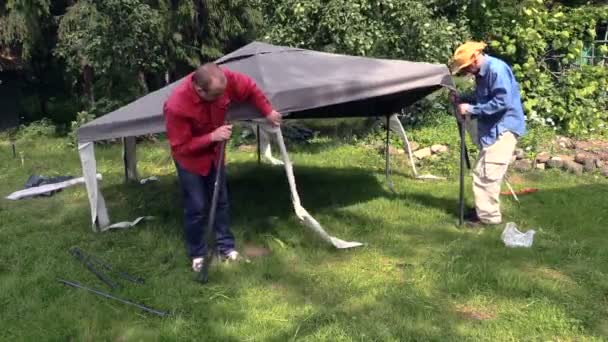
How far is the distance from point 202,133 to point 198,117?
151 mm

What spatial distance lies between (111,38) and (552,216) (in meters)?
7.59

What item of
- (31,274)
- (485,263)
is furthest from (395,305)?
(31,274)

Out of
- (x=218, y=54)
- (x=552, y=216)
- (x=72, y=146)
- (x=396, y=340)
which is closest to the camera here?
(x=396, y=340)

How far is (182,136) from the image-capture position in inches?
153

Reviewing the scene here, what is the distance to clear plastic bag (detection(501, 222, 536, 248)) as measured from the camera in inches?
174

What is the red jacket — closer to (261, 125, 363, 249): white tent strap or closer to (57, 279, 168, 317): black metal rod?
(261, 125, 363, 249): white tent strap

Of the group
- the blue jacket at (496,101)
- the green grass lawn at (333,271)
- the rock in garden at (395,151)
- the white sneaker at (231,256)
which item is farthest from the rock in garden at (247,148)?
the blue jacket at (496,101)

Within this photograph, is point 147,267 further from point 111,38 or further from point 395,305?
point 111,38

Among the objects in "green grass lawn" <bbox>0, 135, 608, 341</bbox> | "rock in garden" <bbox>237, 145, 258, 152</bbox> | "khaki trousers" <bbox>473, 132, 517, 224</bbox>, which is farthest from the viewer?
"rock in garden" <bbox>237, 145, 258, 152</bbox>

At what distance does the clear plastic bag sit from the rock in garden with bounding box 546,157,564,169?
2.79 meters

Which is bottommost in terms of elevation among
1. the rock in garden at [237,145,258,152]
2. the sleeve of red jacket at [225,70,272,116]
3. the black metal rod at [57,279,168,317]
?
the rock in garden at [237,145,258,152]

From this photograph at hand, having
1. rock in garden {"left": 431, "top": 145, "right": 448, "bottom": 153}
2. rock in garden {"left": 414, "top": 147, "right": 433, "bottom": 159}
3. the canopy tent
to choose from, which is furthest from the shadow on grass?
rock in garden {"left": 431, "top": 145, "right": 448, "bottom": 153}

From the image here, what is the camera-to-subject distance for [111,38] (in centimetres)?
964

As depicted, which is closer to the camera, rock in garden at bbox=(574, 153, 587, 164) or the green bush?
rock in garden at bbox=(574, 153, 587, 164)
